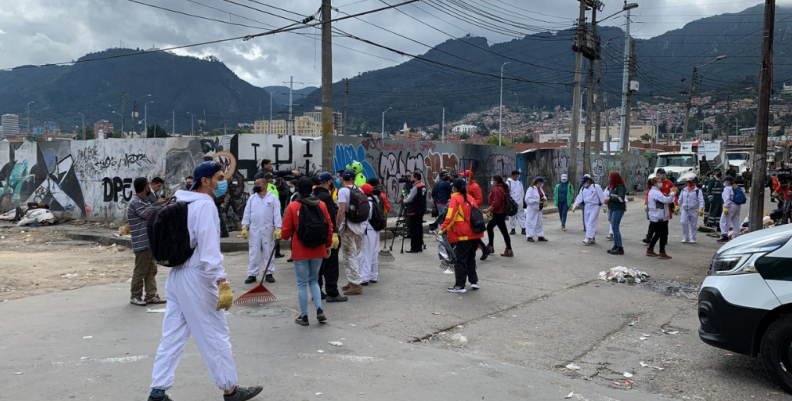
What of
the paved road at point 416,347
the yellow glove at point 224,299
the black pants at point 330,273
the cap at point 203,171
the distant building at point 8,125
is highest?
the distant building at point 8,125

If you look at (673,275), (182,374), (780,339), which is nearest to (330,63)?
(673,275)

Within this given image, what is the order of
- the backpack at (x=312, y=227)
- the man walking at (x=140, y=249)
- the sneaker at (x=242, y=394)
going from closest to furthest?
the sneaker at (x=242, y=394) < the backpack at (x=312, y=227) < the man walking at (x=140, y=249)

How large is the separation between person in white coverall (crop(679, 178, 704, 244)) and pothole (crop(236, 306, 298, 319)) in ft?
36.6

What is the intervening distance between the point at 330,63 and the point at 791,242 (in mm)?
11495

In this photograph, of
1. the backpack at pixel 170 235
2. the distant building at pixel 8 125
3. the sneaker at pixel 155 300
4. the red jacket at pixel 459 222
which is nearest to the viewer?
the backpack at pixel 170 235

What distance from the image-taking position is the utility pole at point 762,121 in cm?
1051

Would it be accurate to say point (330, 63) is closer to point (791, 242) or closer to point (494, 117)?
point (791, 242)

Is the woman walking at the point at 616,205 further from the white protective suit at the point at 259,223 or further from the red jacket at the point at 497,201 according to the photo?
the white protective suit at the point at 259,223

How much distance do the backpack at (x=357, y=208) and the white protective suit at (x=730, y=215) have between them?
1030 cm

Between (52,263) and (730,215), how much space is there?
1572 centimetres

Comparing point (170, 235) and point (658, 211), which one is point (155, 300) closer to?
point (170, 235)

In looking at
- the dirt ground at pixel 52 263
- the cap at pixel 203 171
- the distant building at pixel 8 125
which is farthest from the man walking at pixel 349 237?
the distant building at pixel 8 125

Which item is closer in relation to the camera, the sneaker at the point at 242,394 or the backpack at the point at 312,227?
the sneaker at the point at 242,394

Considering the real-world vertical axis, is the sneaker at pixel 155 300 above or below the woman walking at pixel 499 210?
below
